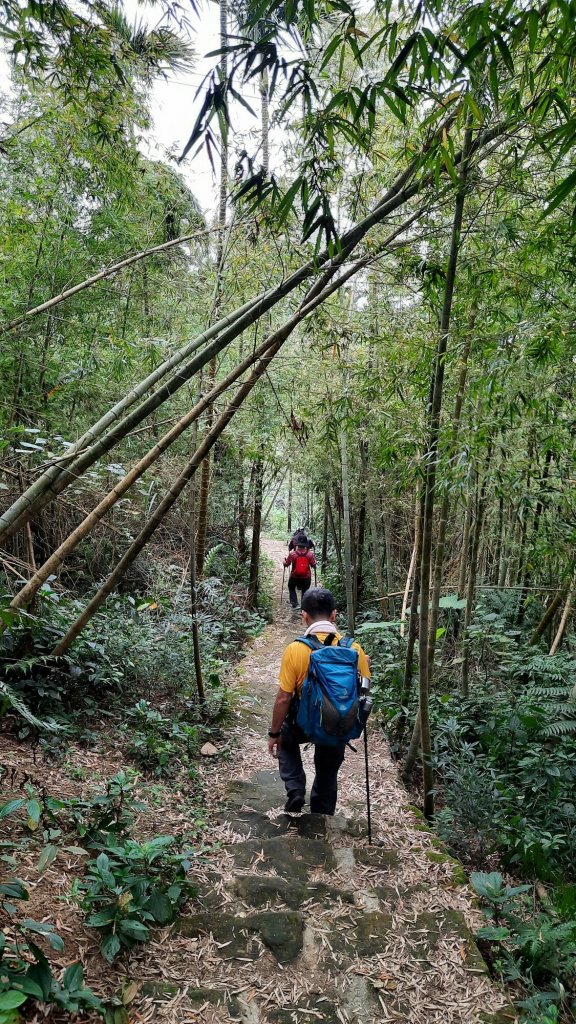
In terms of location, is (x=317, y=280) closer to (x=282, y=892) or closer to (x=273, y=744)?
(x=273, y=744)

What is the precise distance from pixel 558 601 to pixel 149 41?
541cm

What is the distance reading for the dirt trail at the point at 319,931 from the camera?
1.86m

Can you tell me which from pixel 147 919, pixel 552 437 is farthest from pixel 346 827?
pixel 552 437

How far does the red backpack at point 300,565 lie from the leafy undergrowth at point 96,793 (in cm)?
329

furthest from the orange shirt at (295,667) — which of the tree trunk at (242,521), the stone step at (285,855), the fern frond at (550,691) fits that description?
the tree trunk at (242,521)

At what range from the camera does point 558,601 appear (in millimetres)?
4984

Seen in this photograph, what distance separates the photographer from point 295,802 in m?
2.99

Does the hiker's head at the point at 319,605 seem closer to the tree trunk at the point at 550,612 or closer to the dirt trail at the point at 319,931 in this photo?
the dirt trail at the point at 319,931

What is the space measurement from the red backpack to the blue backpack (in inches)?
221

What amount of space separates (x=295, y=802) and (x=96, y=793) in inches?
44.1

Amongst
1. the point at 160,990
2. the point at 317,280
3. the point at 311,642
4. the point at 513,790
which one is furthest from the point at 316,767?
the point at 317,280

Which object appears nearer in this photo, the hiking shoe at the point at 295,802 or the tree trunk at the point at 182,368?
the tree trunk at the point at 182,368

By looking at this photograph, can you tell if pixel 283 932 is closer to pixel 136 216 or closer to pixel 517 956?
pixel 517 956

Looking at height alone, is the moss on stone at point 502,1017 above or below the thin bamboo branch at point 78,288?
below
